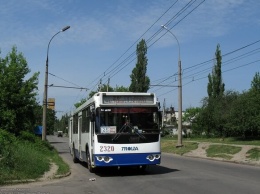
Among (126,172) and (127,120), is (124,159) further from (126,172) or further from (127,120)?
(126,172)

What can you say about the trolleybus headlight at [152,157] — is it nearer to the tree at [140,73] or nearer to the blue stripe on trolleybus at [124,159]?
the blue stripe on trolleybus at [124,159]

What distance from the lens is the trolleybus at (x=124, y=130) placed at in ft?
50.9

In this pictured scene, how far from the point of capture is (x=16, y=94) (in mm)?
30781

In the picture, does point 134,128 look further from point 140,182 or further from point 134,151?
point 140,182

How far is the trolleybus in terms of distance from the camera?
50.9 ft

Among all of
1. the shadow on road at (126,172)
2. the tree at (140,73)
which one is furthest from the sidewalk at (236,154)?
the tree at (140,73)

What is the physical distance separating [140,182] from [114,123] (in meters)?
2.75

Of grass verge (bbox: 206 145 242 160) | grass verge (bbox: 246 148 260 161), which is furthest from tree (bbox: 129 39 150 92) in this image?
grass verge (bbox: 246 148 260 161)

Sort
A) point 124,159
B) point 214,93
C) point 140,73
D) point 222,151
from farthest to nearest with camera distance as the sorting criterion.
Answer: point 214,93, point 140,73, point 222,151, point 124,159

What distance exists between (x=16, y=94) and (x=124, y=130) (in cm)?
1708

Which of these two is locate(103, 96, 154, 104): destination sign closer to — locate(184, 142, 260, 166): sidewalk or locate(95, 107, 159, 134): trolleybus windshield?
locate(95, 107, 159, 134): trolleybus windshield

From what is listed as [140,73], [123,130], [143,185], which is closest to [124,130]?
[123,130]

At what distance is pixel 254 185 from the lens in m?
12.8

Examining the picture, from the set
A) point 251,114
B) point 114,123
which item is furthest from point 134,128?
point 251,114
